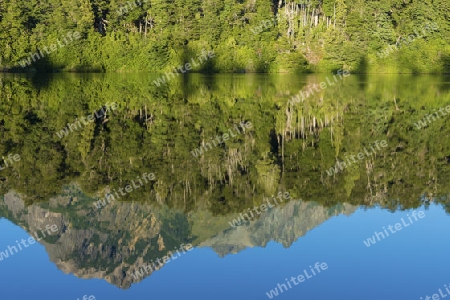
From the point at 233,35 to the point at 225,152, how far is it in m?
61.5

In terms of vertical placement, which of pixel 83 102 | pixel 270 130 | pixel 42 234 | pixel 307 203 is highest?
Answer: pixel 42 234

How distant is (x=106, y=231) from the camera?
38.1 feet

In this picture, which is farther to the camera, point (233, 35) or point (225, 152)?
point (233, 35)

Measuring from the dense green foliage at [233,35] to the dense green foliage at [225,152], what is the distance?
46155 mm

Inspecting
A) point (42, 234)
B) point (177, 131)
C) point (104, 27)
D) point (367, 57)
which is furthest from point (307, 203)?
point (104, 27)

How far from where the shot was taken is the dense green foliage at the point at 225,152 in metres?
14.5

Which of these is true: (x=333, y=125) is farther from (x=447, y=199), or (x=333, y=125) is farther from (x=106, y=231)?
(x=106, y=231)

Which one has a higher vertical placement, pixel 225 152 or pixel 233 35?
pixel 225 152

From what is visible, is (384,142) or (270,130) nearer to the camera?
(384,142)

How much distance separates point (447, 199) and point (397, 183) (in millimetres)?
1273

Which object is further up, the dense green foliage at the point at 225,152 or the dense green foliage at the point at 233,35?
the dense green foliage at the point at 225,152

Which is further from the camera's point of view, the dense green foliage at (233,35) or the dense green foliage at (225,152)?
the dense green foliage at (233,35)

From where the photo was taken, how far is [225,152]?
18.3 metres

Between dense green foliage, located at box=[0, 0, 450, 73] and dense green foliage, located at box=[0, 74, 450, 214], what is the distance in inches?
1817
